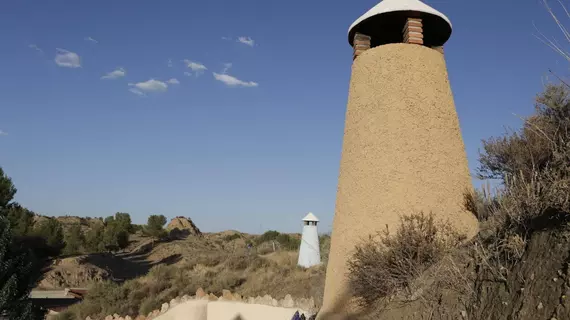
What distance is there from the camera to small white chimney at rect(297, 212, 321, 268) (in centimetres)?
1825

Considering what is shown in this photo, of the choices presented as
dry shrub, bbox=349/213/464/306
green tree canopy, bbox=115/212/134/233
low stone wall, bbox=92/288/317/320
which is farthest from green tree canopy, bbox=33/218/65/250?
dry shrub, bbox=349/213/464/306

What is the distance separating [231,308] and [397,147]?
25.9 ft

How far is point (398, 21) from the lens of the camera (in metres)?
7.31

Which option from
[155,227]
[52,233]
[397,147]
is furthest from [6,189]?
[397,147]

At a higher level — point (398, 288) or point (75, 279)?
point (398, 288)

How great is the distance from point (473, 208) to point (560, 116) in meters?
1.67

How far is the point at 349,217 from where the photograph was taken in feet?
19.9

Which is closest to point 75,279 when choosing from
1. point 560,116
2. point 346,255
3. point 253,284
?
point 253,284

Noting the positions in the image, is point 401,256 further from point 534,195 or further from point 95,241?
point 95,241

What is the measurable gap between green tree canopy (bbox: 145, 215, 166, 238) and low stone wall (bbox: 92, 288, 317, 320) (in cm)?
3787

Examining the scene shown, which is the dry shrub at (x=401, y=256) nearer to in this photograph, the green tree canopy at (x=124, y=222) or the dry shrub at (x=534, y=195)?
the dry shrub at (x=534, y=195)

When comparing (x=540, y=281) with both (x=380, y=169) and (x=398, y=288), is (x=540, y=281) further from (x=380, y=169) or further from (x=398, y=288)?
(x=380, y=169)

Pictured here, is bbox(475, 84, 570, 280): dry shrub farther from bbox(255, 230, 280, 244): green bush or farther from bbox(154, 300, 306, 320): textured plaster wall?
bbox(255, 230, 280, 244): green bush

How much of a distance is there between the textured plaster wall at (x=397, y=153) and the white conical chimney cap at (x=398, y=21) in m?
0.63
